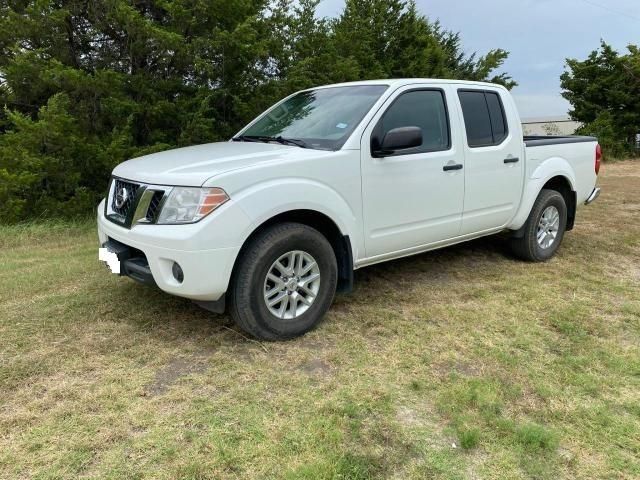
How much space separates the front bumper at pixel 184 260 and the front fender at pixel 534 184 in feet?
10.3

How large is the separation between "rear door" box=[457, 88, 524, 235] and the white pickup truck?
0.5 inches

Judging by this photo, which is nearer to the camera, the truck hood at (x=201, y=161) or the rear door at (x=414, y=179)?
the truck hood at (x=201, y=161)

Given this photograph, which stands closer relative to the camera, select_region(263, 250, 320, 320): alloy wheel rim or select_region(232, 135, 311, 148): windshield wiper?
select_region(263, 250, 320, 320): alloy wheel rim

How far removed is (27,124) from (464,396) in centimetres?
653

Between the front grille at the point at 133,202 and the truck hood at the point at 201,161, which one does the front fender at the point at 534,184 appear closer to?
the truck hood at the point at 201,161

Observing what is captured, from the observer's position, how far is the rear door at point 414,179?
371cm

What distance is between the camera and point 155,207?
3146 millimetres

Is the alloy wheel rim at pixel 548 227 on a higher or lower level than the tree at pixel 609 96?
lower

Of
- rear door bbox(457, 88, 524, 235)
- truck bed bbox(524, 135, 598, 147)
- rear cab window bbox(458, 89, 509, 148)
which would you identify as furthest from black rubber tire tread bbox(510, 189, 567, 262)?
rear cab window bbox(458, 89, 509, 148)

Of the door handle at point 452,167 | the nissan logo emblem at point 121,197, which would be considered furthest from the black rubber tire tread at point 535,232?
the nissan logo emblem at point 121,197

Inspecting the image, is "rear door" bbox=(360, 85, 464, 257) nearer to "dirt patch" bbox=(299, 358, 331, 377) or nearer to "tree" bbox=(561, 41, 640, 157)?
"dirt patch" bbox=(299, 358, 331, 377)

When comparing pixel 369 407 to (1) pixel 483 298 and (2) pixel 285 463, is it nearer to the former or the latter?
(2) pixel 285 463

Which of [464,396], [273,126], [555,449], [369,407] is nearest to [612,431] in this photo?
[555,449]

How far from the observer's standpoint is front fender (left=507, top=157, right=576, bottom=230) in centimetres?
499
